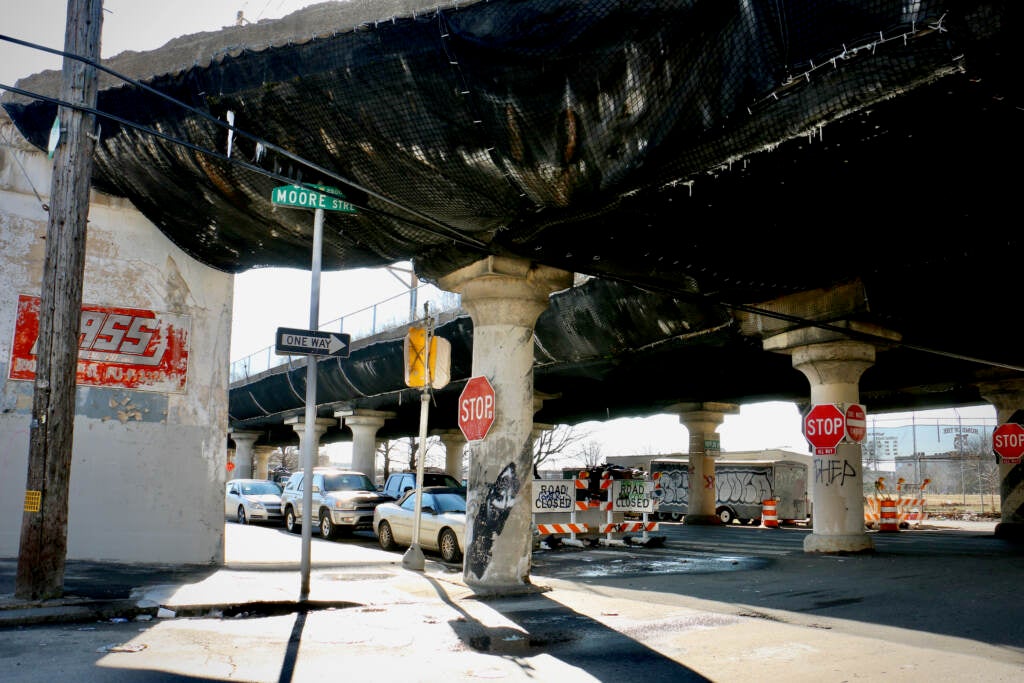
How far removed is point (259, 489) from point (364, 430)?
776 cm

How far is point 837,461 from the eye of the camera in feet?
61.4

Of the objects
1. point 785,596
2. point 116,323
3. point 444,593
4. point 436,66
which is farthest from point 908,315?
point 116,323

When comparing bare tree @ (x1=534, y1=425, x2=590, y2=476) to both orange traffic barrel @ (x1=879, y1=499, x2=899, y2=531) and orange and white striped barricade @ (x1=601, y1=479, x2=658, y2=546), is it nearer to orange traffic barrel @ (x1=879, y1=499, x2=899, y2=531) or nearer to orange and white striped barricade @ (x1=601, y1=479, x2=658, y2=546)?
orange traffic barrel @ (x1=879, y1=499, x2=899, y2=531)

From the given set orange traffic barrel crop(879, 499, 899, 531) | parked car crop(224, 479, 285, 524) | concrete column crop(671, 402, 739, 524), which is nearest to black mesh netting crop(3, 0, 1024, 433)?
orange traffic barrel crop(879, 499, 899, 531)

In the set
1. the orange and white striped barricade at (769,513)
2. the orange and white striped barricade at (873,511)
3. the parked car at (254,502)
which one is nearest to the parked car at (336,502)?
the parked car at (254,502)

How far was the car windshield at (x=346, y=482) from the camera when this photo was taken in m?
25.1

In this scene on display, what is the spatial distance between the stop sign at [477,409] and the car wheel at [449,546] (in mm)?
5491

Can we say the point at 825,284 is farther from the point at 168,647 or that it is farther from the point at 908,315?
the point at 168,647

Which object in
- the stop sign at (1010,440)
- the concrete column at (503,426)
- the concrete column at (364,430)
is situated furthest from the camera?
the concrete column at (364,430)

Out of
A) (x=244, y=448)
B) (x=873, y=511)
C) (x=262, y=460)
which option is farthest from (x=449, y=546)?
(x=262, y=460)

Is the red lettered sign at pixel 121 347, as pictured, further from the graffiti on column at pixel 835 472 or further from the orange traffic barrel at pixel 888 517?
the orange traffic barrel at pixel 888 517

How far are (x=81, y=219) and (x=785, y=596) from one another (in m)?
10.1

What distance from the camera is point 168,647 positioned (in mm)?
7371

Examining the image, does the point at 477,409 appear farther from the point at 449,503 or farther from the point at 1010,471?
the point at 1010,471
